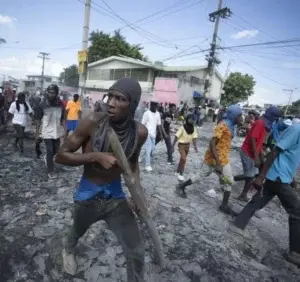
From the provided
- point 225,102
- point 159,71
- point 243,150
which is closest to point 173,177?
point 243,150

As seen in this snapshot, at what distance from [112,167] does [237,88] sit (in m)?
36.5

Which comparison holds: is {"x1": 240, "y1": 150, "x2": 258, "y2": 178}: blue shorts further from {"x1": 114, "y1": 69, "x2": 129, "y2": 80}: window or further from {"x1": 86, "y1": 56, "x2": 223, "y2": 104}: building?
{"x1": 114, "y1": 69, "x2": 129, "y2": 80}: window

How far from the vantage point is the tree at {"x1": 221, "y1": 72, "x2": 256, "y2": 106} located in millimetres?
35125

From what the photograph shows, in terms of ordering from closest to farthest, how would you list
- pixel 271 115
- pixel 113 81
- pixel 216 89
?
pixel 271 115 < pixel 113 81 < pixel 216 89

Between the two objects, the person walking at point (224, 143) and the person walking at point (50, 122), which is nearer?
the person walking at point (224, 143)

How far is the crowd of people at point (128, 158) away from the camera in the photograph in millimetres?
1961

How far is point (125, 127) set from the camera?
6.75 feet

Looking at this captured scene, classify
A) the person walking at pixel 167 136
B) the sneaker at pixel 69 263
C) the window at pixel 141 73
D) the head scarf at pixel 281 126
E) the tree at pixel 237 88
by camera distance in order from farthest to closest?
1. the tree at pixel 237 88
2. the window at pixel 141 73
3. the person walking at pixel 167 136
4. the head scarf at pixel 281 126
5. the sneaker at pixel 69 263

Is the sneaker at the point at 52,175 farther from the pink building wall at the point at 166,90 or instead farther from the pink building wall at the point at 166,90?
the pink building wall at the point at 166,90

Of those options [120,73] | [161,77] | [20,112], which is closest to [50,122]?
[20,112]

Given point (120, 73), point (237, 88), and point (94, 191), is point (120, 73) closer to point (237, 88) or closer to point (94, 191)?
point (237, 88)

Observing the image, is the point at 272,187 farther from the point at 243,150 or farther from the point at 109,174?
the point at 109,174

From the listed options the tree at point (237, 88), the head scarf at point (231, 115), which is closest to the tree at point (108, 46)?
the tree at point (237, 88)

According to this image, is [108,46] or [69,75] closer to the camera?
[108,46]
